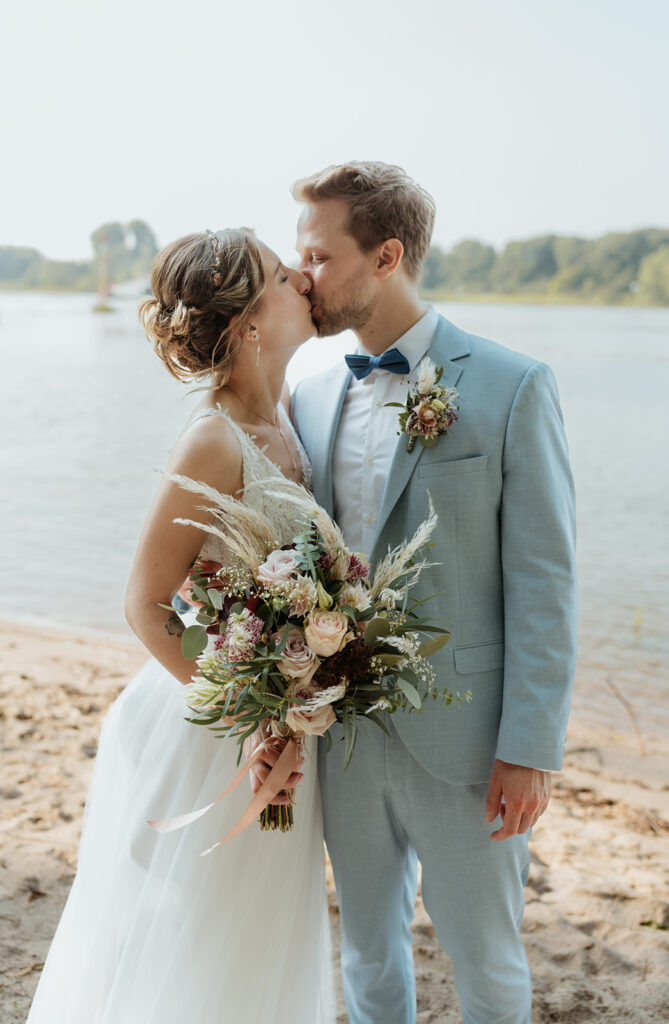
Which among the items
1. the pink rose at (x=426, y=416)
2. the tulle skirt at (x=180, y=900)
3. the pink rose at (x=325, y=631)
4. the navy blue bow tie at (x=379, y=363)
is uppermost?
the navy blue bow tie at (x=379, y=363)

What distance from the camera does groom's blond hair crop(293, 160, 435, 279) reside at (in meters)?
2.21

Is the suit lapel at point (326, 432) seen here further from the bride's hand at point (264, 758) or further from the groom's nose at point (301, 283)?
the bride's hand at point (264, 758)

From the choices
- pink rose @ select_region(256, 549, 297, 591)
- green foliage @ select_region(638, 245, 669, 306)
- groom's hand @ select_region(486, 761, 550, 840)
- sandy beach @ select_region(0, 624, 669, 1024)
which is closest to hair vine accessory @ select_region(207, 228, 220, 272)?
pink rose @ select_region(256, 549, 297, 591)

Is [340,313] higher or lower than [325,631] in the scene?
higher

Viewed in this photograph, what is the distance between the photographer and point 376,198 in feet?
7.23

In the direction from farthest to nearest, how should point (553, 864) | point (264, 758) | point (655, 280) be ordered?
point (655, 280) < point (553, 864) < point (264, 758)

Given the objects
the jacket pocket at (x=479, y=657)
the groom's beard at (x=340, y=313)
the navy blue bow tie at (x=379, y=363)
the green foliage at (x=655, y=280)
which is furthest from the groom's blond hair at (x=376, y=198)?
the green foliage at (x=655, y=280)

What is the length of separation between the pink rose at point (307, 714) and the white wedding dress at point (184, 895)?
42cm

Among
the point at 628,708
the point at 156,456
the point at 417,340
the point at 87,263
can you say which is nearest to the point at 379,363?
the point at 417,340

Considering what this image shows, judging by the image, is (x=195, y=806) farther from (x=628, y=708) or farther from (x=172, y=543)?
(x=628, y=708)

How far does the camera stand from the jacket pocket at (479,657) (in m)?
2.02

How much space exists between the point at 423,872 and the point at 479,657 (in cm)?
55

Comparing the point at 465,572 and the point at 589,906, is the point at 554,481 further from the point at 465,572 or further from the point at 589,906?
the point at 589,906

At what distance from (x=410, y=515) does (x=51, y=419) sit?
1766 centimetres
